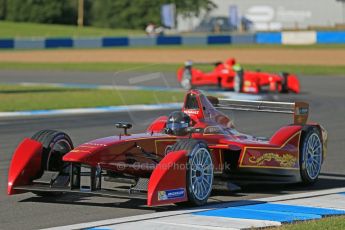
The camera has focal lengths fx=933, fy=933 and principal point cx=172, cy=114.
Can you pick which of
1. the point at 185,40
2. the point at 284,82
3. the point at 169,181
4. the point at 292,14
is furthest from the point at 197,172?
the point at 292,14

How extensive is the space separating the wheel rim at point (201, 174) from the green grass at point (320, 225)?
134 centimetres

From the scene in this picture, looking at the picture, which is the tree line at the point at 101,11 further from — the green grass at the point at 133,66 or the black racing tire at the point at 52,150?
the black racing tire at the point at 52,150

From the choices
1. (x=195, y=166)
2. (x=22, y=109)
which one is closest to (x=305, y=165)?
(x=195, y=166)

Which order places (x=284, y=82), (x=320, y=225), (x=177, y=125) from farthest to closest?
(x=284, y=82), (x=177, y=125), (x=320, y=225)

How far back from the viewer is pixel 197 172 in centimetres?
929

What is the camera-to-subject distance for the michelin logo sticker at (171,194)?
8820 millimetres

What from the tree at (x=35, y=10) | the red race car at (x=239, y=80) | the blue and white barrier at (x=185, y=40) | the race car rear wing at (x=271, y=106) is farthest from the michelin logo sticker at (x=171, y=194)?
the tree at (x=35, y=10)

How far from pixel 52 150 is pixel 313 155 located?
10.4 ft

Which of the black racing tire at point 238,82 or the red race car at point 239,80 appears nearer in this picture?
the black racing tire at point 238,82

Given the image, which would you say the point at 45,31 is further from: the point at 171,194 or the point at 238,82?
the point at 171,194

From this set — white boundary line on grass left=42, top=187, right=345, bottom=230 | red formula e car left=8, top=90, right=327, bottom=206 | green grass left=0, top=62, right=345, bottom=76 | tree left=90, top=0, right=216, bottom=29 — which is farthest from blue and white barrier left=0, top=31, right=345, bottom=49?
white boundary line on grass left=42, top=187, right=345, bottom=230

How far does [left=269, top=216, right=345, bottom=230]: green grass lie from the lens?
311 inches

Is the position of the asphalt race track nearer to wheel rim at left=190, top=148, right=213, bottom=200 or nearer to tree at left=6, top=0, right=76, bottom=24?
wheel rim at left=190, top=148, right=213, bottom=200

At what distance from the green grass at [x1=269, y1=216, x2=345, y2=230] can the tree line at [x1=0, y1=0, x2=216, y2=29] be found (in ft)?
287
